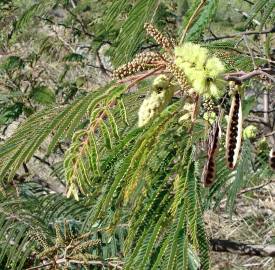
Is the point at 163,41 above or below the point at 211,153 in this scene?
above

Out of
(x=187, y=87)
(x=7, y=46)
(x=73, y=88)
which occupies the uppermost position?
(x=7, y=46)

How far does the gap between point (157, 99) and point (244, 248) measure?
5.62 feet

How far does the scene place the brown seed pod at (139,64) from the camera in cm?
87

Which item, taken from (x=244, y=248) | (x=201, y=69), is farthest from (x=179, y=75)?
(x=244, y=248)

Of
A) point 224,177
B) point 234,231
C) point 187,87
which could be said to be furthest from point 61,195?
point 234,231

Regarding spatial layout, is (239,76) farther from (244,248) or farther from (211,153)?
(244,248)

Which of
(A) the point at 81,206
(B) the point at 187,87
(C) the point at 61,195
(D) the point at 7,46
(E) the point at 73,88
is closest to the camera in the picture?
(B) the point at 187,87

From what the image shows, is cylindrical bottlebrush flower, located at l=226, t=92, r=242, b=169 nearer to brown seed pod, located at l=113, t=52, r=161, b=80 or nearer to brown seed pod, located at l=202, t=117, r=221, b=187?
brown seed pod, located at l=202, t=117, r=221, b=187

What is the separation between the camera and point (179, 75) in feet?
2.77

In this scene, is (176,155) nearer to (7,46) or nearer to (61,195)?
(61,195)

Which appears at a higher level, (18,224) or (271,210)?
(271,210)

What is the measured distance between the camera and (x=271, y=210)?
14.3 ft

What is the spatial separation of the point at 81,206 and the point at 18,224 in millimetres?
326

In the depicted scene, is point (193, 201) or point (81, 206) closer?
point (193, 201)
